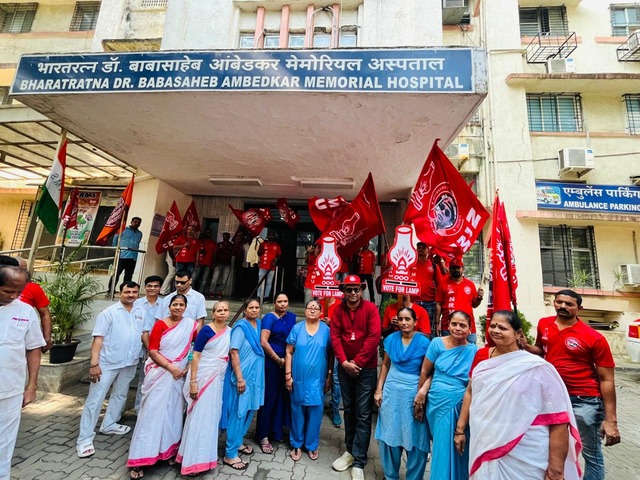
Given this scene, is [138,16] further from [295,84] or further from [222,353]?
[222,353]

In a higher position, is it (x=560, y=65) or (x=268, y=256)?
(x=560, y=65)

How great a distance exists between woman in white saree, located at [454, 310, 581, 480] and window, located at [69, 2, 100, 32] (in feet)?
51.6

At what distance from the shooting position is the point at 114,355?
336cm

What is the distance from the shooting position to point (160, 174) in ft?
24.6

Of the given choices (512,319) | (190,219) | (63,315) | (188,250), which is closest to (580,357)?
(512,319)

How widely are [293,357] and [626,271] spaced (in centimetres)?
1016

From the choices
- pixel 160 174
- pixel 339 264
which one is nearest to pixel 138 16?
pixel 160 174

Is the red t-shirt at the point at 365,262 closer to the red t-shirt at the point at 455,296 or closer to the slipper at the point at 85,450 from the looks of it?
the red t-shirt at the point at 455,296

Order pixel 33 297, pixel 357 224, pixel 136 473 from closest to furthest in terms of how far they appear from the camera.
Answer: pixel 136 473, pixel 33 297, pixel 357 224

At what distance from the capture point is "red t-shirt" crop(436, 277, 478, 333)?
3.95m

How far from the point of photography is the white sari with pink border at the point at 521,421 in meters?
1.75

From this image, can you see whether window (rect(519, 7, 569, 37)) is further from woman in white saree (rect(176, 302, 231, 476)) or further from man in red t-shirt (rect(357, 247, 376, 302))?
woman in white saree (rect(176, 302, 231, 476))

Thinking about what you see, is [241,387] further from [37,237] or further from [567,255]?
[567,255]

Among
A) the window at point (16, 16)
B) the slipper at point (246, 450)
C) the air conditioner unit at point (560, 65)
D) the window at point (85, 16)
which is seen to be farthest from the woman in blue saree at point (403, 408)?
the window at point (16, 16)
